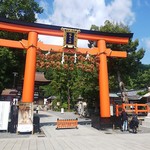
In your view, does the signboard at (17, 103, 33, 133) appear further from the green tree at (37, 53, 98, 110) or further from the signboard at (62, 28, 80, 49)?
the signboard at (62, 28, 80, 49)

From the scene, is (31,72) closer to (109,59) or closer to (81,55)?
(81,55)

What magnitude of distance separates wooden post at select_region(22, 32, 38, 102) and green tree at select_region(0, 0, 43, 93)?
587 cm

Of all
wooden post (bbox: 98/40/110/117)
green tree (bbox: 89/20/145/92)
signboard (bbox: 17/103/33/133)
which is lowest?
signboard (bbox: 17/103/33/133)

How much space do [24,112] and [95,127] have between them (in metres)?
5.96

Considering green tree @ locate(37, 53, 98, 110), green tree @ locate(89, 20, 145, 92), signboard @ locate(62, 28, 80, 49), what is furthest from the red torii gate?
green tree @ locate(89, 20, 145, 92)

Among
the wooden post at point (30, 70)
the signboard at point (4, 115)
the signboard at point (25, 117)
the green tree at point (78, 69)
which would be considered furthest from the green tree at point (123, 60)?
the signboard at point (4, 115)

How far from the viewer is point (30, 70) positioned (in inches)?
610

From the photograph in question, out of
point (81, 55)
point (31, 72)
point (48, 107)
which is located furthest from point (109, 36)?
point (48, 107)

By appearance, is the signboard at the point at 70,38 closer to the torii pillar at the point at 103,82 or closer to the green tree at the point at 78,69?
the green tree at the point at 78,69

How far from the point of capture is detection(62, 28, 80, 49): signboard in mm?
17233

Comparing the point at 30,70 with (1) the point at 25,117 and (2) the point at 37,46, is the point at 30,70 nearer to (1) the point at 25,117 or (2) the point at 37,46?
(2) the point at 37,46

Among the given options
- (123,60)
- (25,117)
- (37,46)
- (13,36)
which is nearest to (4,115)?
(25,117)

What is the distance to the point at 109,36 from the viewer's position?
18.3m

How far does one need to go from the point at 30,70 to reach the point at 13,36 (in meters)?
9.73
